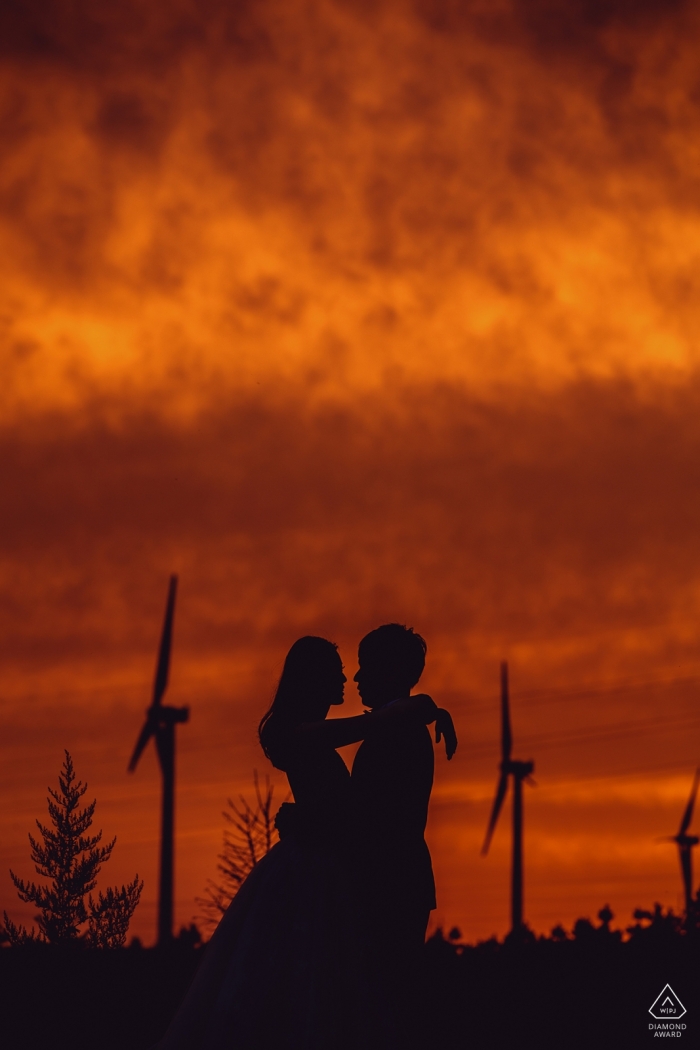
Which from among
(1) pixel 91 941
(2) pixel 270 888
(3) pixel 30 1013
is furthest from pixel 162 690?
(2) pixel 270 888

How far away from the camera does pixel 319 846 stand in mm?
11492

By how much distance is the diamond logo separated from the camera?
52.6 feet

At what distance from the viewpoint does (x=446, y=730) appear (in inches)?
425

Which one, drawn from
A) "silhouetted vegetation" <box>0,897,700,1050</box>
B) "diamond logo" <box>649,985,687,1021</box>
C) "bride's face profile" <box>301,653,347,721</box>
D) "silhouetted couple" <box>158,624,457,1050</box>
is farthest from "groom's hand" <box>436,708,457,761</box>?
"diamond logo" <box>649,985,687,1021</box>

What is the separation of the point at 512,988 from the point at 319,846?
20.4 ft

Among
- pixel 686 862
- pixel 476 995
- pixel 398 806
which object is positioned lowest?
pixel 476 995

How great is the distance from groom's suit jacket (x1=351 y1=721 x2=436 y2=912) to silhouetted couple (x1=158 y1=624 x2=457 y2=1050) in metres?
0.01

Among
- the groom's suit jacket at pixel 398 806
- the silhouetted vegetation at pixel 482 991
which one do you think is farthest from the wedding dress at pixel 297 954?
the silhouetted vegetation at pixel 482 991

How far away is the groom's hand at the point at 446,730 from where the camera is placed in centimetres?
1066

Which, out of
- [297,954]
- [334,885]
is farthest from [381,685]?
[297,954]

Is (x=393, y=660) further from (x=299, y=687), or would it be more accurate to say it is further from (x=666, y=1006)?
(x=666, y=1006)

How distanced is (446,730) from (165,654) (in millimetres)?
41381

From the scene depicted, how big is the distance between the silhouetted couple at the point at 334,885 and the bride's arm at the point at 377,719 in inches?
0.4

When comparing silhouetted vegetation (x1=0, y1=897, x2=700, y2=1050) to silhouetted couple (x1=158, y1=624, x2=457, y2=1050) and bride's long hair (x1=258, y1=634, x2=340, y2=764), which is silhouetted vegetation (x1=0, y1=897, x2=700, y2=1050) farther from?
bride's long hair (x1=258, y1=634, x2=340, y2=764)
